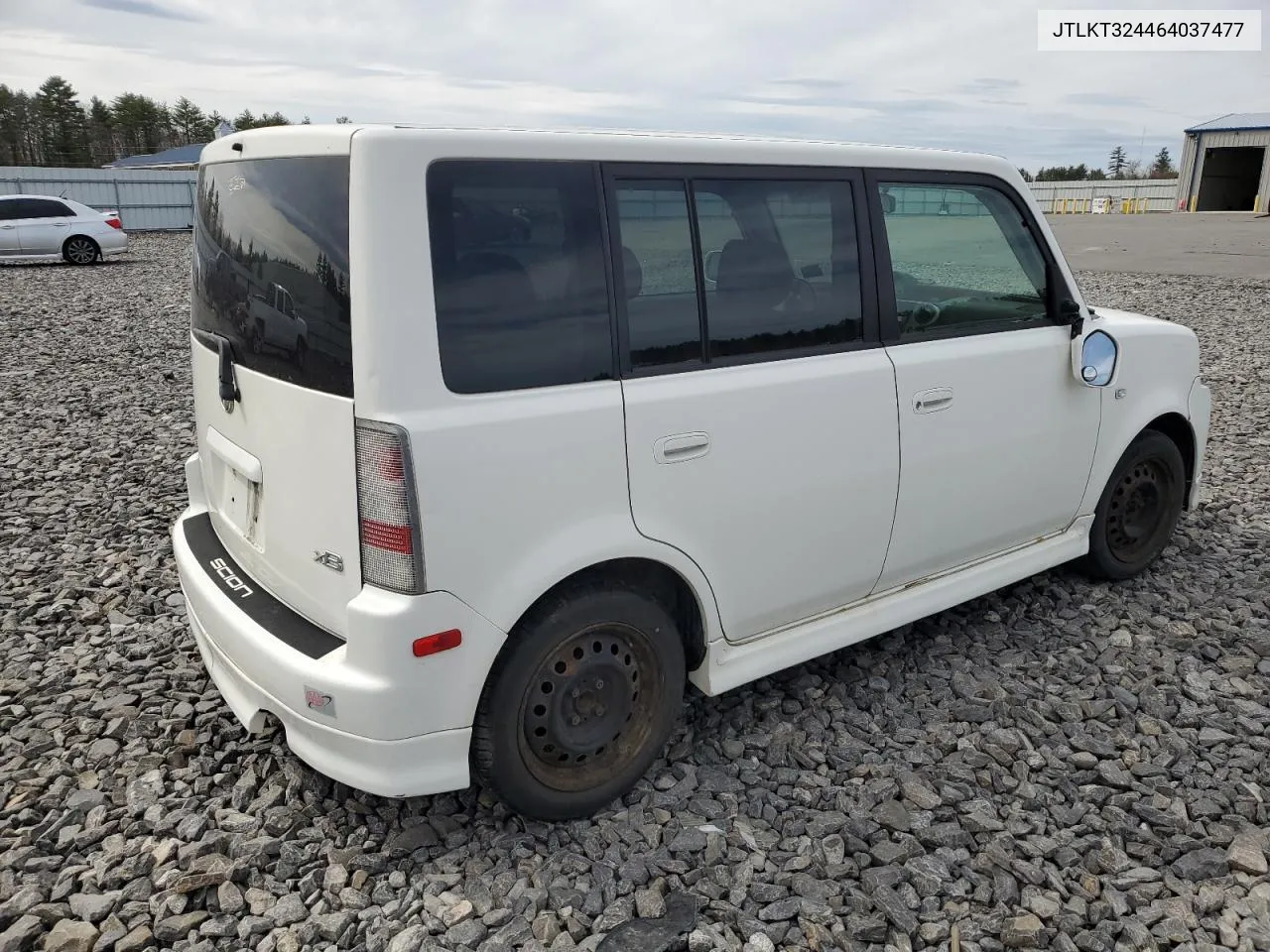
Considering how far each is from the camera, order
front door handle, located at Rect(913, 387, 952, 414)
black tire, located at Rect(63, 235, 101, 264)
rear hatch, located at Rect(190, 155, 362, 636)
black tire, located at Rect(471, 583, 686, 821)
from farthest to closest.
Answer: black tire, located at Rect(63, 235, 101, 264) < front door handle, located at Rect(913, 387, 952, 414) < black tire, located at Rect(471, 583, 686, 821) < rear hatch, located at Rect(190, 155, 362, 636)

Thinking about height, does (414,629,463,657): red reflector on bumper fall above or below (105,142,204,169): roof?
below

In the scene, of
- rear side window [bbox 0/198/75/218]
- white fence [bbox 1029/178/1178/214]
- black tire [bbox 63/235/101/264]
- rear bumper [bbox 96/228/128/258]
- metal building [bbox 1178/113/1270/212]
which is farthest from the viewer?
white fence [bbox 1029/178/1178/214]

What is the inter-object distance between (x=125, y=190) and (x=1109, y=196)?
5254 cm

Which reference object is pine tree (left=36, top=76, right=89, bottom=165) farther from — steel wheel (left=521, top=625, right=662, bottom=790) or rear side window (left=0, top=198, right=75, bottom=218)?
steel wheel (left=521, top=625, right=662, bottom=790)

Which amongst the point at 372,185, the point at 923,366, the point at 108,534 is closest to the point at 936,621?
the point at 923,366

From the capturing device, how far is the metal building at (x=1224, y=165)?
4905cm

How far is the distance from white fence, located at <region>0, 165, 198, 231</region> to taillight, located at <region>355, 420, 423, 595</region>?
1236 inches

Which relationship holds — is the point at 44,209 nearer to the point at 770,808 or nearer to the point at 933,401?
the point at 933,401

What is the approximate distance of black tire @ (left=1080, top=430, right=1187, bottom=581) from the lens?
14.5ft

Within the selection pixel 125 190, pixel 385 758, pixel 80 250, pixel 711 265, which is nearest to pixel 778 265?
pixel 711 265

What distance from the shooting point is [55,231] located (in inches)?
765

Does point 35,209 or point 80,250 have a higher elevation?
point 35,209

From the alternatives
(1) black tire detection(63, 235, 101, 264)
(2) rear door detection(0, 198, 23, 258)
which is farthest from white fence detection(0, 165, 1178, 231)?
(2) rear door detection(0, 198, 23, 258)

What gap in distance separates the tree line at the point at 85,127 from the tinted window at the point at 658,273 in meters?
60.0
